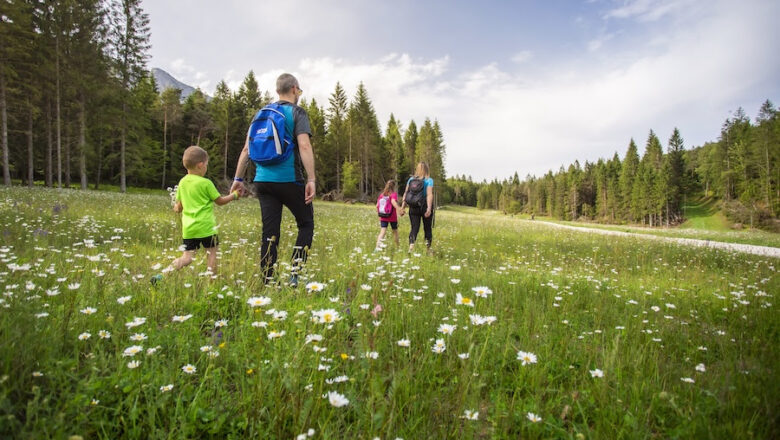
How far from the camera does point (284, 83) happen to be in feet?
14.9

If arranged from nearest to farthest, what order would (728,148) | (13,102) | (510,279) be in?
(510,279), (13,102), (728,148)

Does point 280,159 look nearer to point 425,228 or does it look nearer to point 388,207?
Result: point 388,207

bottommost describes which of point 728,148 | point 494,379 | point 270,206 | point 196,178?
point 494,379

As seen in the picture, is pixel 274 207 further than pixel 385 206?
No

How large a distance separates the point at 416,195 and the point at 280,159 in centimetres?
471

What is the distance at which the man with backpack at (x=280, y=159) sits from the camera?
14.0 feet

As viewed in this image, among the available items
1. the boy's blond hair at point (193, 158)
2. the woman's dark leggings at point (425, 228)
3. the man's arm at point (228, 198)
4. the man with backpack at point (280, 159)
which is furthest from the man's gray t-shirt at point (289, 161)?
the woman's dark leggings at point (425, 228)

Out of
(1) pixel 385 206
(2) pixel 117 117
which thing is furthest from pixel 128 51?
(1) pixel 385 206

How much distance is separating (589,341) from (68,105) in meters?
42.0

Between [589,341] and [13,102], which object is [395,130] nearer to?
[13,102]

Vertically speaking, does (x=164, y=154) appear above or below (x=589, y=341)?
above

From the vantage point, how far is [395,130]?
73938 millimetres

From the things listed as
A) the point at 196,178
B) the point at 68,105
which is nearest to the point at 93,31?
the point at 68,105

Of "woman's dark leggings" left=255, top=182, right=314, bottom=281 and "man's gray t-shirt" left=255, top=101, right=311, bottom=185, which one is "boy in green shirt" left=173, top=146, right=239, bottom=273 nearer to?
"woman's dark leggings" left=255, top=182, right=314, bottom=281
